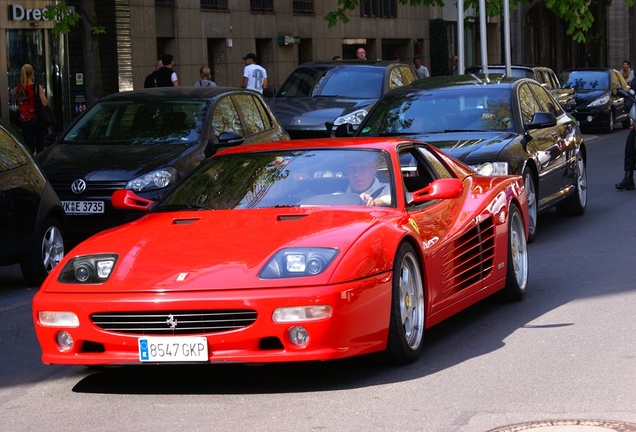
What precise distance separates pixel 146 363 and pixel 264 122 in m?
9.75

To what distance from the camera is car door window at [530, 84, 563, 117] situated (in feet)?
50.1

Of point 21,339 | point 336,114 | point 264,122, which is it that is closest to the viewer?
point 21,339

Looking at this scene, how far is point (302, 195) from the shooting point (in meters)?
8.23

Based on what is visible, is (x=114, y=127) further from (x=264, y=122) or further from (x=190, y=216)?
(x=190, y=216)

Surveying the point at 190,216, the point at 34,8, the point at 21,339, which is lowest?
A: the point at 21,339

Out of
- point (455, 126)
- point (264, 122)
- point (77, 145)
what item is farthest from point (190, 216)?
point (264, 122)

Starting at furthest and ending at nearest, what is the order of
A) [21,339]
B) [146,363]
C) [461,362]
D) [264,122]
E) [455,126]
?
[264,122] → [455,126] → [21,339] → [461,362] → [146,363]

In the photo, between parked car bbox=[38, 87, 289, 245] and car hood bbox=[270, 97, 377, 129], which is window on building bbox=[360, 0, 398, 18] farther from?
parked car bbox=[38, 87, 289, 245]

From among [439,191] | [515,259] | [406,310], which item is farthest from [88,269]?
[515,259]

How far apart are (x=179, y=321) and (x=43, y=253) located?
207 inches

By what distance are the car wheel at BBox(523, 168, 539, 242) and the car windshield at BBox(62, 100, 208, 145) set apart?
3.61 meters

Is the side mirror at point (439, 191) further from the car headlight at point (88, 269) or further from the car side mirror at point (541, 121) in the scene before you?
the car side mirror at point (541, 121)

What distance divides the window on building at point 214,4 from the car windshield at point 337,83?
1063cm

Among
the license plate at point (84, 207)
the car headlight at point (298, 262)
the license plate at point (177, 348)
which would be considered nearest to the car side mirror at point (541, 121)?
the license plate at point (84, 207)
